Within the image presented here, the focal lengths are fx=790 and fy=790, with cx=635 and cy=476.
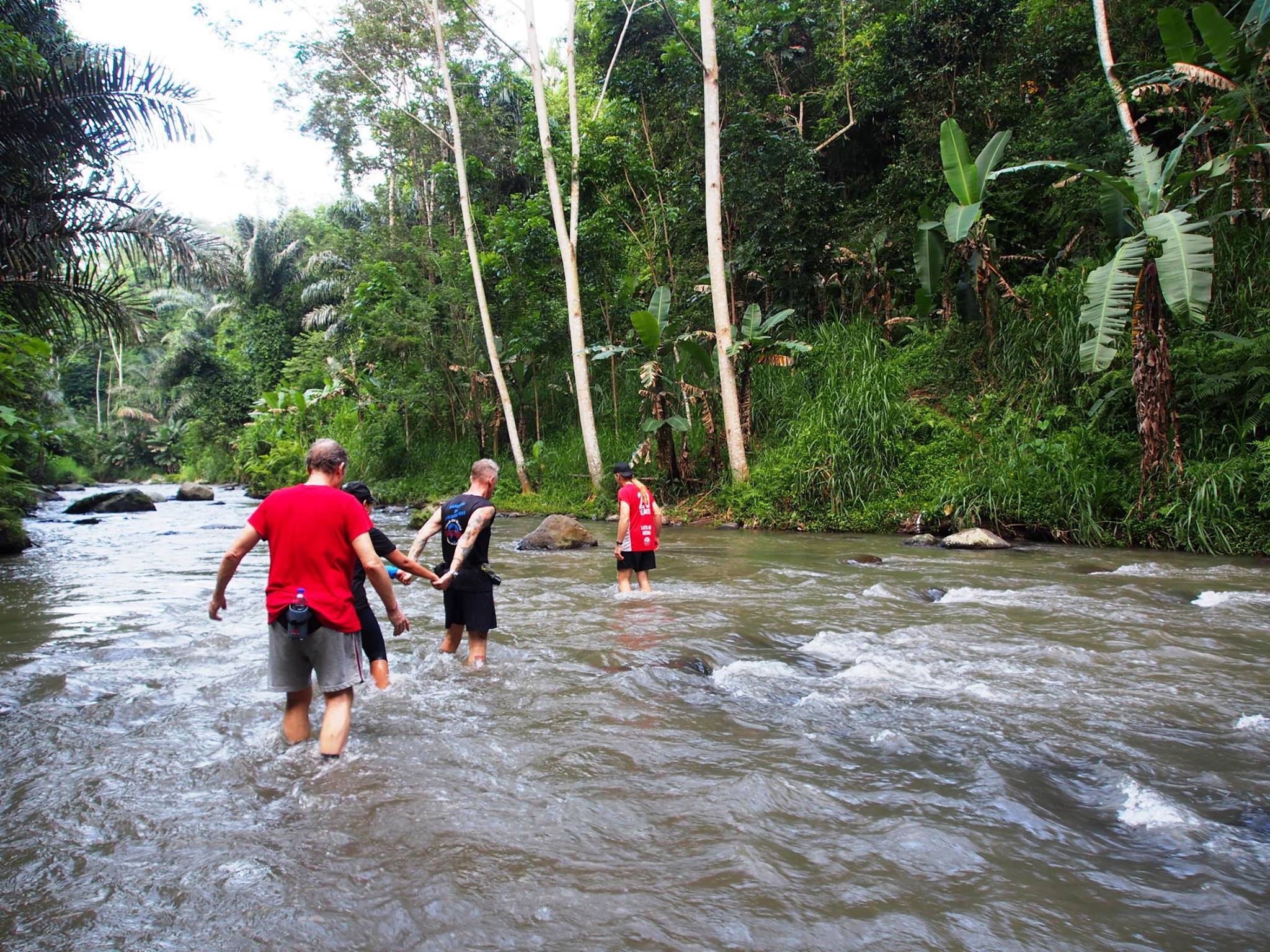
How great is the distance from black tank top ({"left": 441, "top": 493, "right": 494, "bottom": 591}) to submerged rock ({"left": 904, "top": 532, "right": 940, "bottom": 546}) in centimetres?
772

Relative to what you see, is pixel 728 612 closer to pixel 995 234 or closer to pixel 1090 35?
pixel 995 234

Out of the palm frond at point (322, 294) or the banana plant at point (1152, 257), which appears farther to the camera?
the palm frond at point (322, 294)

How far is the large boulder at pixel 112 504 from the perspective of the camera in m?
22.9

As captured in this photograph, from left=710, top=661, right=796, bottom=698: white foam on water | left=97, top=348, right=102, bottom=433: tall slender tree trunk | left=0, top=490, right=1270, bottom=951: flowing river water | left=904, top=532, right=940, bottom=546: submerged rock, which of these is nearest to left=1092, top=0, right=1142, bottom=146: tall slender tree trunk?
left=904, top=532, right=940, bottom=546: submerged rock

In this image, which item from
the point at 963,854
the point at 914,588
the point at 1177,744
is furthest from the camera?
the point at 914,588

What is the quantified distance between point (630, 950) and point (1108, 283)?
10076mm

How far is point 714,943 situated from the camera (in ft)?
8.30

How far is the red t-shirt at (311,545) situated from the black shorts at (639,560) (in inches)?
181

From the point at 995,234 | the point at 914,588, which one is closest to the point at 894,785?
the point at 914,588

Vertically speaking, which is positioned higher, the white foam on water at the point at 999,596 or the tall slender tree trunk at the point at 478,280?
the tall slender tree trunk at the point at 478,280

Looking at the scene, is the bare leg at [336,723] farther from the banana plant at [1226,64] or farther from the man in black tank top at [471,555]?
the banana plant at [1226,64]

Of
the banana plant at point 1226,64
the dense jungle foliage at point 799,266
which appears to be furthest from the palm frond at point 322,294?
the banana plant at point 1226,64

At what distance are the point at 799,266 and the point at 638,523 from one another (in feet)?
34.6

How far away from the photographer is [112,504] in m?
23.3
